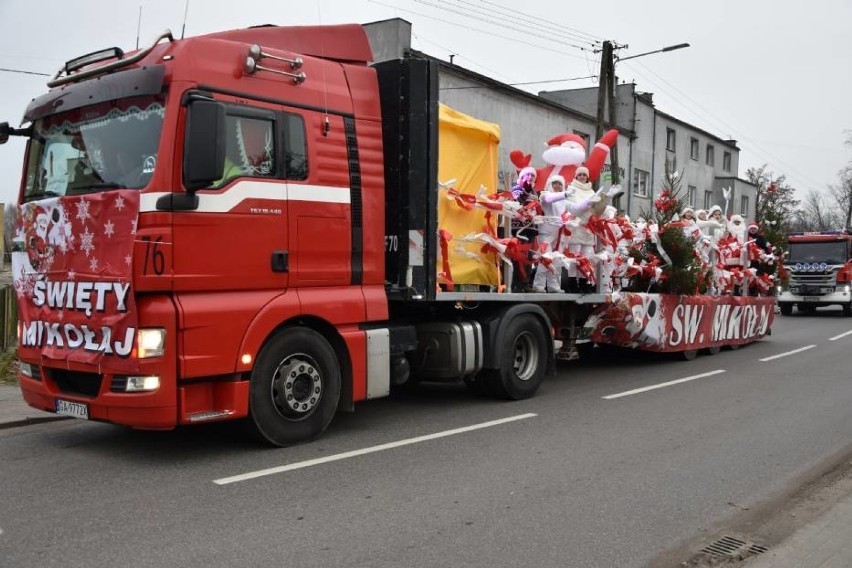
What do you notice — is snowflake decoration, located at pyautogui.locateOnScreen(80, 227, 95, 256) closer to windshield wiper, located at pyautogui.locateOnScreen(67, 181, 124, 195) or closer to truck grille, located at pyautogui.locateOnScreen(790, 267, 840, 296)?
windshield wiper, located at pyautogui.locateOnScreen(67, 181, 124, 195)

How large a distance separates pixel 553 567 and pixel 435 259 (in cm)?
383

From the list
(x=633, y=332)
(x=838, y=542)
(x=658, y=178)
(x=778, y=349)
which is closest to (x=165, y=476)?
(x=838, y=542)

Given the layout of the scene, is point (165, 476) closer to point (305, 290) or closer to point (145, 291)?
point (145, 291)

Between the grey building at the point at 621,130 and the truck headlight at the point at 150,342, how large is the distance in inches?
205

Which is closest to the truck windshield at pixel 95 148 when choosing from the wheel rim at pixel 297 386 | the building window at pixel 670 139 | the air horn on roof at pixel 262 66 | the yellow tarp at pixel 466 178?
the air horn on roof at pixel 262 66

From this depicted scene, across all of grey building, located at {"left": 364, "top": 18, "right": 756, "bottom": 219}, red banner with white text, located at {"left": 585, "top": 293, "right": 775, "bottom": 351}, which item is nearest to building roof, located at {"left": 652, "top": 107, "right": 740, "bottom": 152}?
grey building, located at {"left": 364, "top": 18, "right": 756, "bottom": 219}

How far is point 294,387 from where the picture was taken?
20.1ft

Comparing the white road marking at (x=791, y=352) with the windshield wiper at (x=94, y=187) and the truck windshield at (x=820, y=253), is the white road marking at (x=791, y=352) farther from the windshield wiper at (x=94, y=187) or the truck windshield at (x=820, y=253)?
the truck windshield at (x=820, y=253)

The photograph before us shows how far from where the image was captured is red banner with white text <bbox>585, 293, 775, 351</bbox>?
10.6 meters

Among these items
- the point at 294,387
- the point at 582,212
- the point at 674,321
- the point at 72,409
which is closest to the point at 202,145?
the point at 294,387

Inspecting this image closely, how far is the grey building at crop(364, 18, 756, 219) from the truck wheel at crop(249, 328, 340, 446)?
4047mm

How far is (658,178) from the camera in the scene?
114ft

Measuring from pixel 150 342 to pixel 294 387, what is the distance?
1.27 meters

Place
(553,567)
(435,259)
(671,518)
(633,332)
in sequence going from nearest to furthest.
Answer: (553,567) < (671,518) < (435,259) < (633,332)
